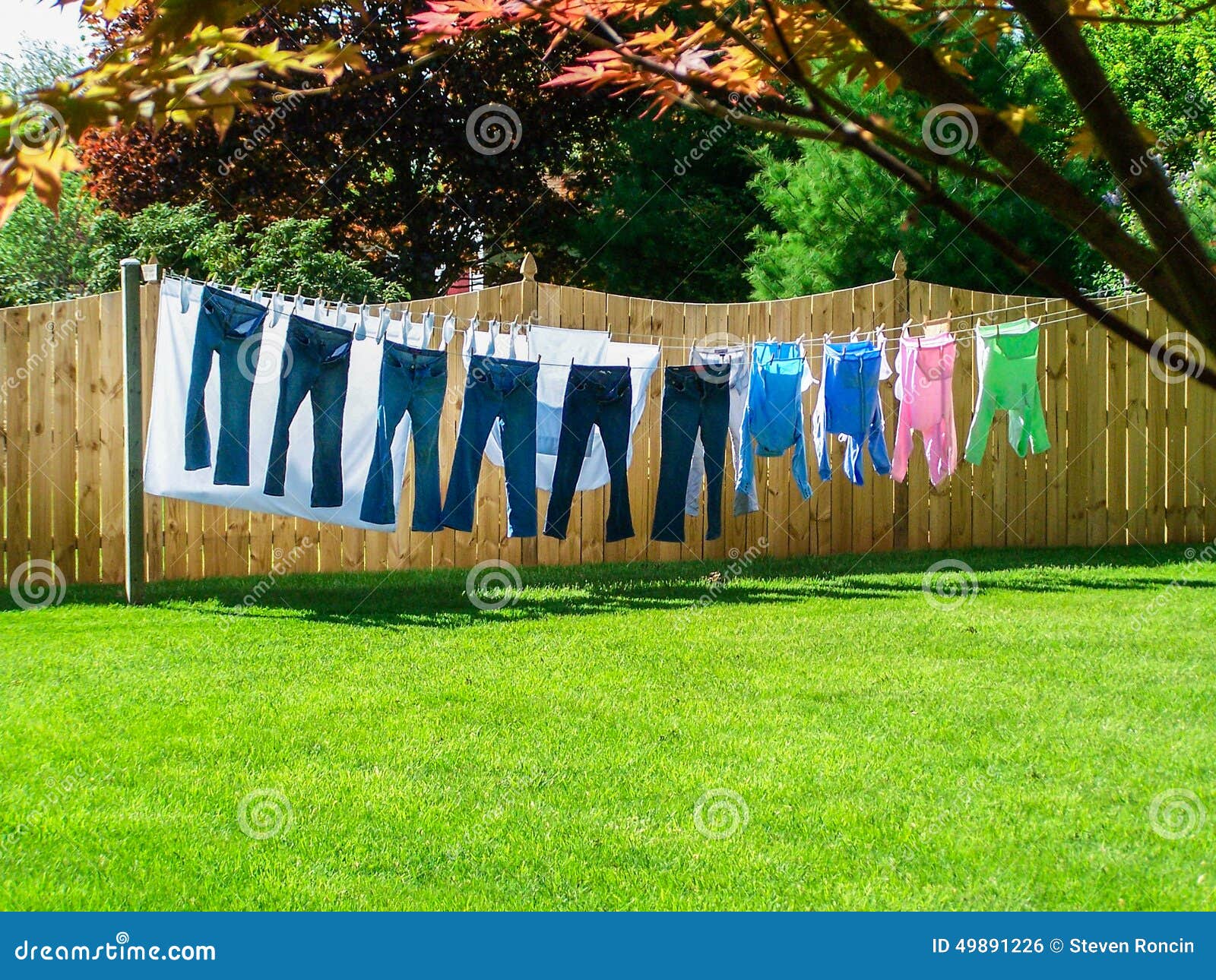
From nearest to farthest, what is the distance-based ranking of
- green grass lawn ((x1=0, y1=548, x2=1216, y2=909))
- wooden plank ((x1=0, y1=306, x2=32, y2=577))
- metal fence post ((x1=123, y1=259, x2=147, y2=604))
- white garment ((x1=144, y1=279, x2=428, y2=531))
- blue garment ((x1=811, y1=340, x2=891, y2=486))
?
1. green grass lawn ((x1=0, y1=548, x2=1216, y2=909))
2. white garment ((x1=144, y1=279, x2=428, y2=531))
3. metal fence post ((x1=123, y1=259, x2=147, y2=604))
4. wooden plank ((x1=0, y1=306, x2=32, y2=577))
5. blue garment ((x1=811, y1=340, x2=891, y2=486))

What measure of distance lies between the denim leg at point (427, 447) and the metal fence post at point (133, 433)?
1.45m

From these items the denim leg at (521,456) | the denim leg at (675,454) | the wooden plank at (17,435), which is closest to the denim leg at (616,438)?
the denim leg at (675,454)

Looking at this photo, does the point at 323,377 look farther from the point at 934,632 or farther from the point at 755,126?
the point at 755,126

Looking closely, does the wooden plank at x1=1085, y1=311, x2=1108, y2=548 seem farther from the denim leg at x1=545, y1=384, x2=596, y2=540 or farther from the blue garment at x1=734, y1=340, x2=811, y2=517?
the denim leg at x1=545, y1=384, x2=596, y2=540

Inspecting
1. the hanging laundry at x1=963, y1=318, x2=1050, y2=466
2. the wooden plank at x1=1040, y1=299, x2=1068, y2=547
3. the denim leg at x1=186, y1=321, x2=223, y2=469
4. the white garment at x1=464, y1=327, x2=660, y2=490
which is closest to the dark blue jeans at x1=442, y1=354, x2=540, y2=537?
the white garment at x1=464, y1=327, x2=660, y2=490

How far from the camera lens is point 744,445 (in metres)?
6.91

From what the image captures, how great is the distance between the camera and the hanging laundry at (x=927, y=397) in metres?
6.98

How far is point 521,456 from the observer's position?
20.9ft

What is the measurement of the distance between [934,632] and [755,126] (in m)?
4.54

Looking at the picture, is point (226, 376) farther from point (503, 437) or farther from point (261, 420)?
Answer: point (503, 437)

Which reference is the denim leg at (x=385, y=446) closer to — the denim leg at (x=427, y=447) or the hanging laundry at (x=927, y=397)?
the denim leg at (x=427, y=447)

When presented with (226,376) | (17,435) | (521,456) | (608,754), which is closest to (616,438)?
(521,456)

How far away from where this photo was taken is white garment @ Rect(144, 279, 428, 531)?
5.68 m

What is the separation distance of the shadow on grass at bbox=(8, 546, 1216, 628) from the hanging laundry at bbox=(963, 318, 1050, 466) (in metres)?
0.91
